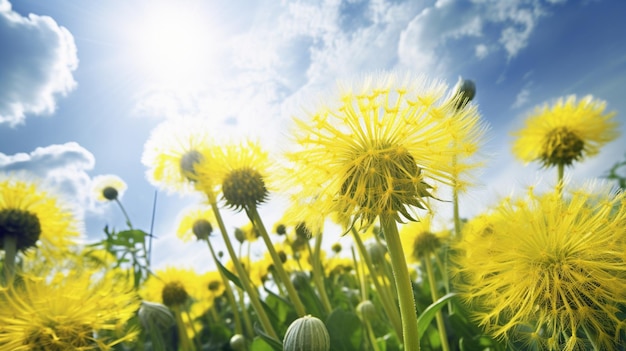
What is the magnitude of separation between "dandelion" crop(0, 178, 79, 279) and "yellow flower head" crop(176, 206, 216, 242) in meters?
0.76

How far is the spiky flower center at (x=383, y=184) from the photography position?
119cm

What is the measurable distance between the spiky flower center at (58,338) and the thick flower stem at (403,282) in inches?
45.9

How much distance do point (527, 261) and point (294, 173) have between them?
2.38 ft

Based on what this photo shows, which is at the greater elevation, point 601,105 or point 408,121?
point 601,105

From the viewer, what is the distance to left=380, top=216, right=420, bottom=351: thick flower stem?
1.14 metres

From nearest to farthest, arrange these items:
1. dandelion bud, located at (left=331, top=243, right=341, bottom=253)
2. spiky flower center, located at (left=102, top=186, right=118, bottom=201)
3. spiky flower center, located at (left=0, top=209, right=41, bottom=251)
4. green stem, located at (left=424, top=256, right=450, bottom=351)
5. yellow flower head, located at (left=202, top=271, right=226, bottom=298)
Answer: green stem, located at (left=424, top=256, right=450, bottom=351) → spiky flower center, located at (left=0, top=209, right=41, bottom=251) → yellow flower head, located at (left=202, top=271, right=226, bottom=298) → spiky flower center, located at (left=102, top=186, right=118, bottom=201) → dandelion bud, located at (left=331, top=243, right=341, bottom=253)

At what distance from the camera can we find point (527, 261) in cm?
134

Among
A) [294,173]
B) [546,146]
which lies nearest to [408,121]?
[294,173]

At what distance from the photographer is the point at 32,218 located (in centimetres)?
240

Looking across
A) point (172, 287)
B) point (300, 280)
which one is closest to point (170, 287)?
point (172, 287)

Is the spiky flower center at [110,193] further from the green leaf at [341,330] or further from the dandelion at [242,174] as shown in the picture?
the green leaf at [341,330]

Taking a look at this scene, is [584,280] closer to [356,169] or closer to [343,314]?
[356,169]

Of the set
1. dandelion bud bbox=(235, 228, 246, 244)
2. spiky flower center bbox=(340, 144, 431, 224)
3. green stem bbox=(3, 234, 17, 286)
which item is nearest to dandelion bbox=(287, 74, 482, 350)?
spiky flower center bbox=(340, 144, 431, 224)

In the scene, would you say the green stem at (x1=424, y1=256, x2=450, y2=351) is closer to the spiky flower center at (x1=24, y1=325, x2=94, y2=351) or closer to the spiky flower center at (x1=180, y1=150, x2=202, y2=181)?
the spiky flower center at (x1=24, y1=325, x2=94, y2=351)
